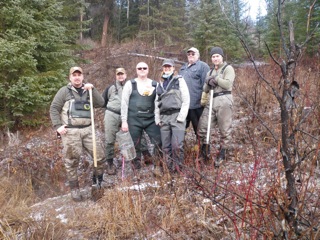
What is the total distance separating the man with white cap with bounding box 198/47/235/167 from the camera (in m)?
4.17

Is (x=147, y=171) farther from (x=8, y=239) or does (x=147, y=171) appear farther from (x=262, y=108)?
(x=262, y=108)

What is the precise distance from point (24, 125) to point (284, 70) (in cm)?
788

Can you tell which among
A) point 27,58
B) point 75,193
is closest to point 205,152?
point 75,193

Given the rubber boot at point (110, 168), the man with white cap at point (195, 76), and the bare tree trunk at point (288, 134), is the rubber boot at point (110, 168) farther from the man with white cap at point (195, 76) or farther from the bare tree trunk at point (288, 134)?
the bare tree trunk at point (288, 134)

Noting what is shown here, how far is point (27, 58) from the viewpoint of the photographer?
23.0 feet

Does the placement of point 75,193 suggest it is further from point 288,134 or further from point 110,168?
point 288,134

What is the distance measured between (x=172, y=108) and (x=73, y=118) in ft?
4.80

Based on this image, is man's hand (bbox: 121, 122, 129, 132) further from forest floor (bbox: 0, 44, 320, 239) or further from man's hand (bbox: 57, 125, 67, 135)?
man's hand (bbox: 57, 125, 67, 135)

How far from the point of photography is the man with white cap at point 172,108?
4.06m

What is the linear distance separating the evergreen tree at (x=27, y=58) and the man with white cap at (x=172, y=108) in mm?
4178

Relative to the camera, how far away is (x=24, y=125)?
7.78m

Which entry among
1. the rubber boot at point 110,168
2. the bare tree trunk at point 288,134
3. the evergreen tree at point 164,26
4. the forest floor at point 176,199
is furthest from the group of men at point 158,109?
the evergreen tree at point 164,26

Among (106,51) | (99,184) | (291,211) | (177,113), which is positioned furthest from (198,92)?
(106,51)

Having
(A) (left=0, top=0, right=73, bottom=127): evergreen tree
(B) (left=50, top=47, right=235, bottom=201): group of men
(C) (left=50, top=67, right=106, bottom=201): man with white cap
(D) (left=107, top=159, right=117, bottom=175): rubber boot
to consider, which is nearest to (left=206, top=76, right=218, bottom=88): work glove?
(B) (left=50, top=47, right=235, bottom=201): group of men
